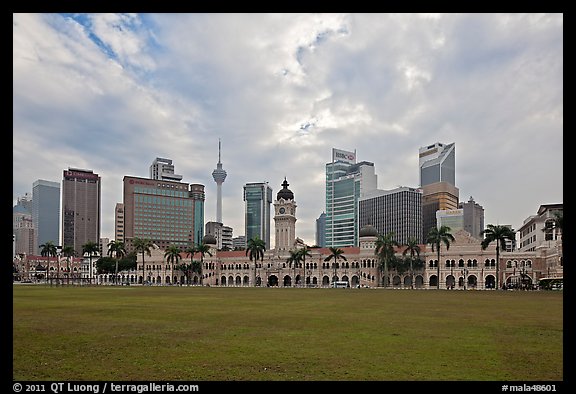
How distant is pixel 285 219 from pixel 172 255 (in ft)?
114

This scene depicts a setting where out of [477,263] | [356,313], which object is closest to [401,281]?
[477,263]

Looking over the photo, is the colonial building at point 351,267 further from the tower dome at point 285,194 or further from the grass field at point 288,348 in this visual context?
the grass field at point 288,348

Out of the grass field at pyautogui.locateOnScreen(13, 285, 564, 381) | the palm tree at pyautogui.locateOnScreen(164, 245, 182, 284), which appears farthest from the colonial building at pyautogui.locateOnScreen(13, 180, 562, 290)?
the grass field at pyautogui.locateOnScreen(13, 285, 564, 381)

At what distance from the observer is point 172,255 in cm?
14288

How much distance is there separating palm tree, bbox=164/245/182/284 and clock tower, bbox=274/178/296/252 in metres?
28.6

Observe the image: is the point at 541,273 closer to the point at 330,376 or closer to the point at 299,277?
the point at 299,277

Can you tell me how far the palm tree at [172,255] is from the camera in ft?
462

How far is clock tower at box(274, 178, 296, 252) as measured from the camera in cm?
15438

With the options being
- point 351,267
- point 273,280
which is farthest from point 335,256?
point 273,280

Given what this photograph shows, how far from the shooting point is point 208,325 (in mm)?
25984

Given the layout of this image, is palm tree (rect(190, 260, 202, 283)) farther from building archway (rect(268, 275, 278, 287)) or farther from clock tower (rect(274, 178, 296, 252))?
clock tower (rect(274, 178, 296, 252))

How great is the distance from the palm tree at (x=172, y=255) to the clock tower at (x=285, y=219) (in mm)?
28649

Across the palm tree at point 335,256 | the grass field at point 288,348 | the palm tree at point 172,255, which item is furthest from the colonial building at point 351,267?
the grass field at point 288,348
